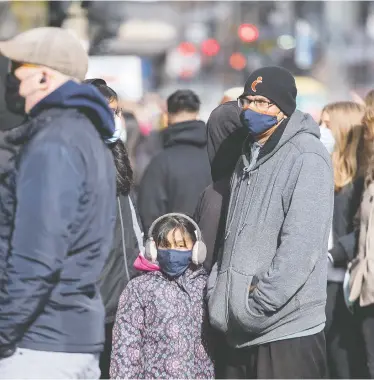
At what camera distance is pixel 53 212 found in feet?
12.8

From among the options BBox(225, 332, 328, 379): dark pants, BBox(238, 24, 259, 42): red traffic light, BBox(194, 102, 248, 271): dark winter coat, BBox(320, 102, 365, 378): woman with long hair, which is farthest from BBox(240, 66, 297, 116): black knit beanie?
BBox(238, 24, 259, 42): red traffic light

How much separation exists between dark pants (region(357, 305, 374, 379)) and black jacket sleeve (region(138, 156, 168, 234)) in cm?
185

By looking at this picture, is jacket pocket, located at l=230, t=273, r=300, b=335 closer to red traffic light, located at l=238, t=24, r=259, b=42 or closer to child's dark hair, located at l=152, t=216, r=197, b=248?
child's dark hair, located at l=152, t=216, r=197, b=248

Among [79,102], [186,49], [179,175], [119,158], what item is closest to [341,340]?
[179,175]

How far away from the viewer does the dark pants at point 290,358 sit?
5465 millimetres

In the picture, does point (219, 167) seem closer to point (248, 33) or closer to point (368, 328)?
point (368, 328)

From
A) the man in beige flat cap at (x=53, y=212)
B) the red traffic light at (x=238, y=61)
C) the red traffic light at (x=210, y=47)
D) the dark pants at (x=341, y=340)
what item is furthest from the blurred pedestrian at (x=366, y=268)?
the red traffic light at (x=210, y=47)

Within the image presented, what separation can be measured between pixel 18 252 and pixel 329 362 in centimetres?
401

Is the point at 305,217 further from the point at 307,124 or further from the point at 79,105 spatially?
the point at 79,105

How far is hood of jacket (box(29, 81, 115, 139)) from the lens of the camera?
410 cm

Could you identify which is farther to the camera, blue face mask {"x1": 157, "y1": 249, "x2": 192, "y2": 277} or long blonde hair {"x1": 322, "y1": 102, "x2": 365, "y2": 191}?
long blonde hair {"x1": 322, "y1": 102, "x2": 365, "y2": 191}

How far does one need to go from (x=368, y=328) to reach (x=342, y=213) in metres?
0.82

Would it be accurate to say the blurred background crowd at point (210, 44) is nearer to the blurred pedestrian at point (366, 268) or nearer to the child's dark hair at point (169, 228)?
the blurred pedestrian at point (366, 268)

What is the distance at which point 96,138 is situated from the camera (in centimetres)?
412
